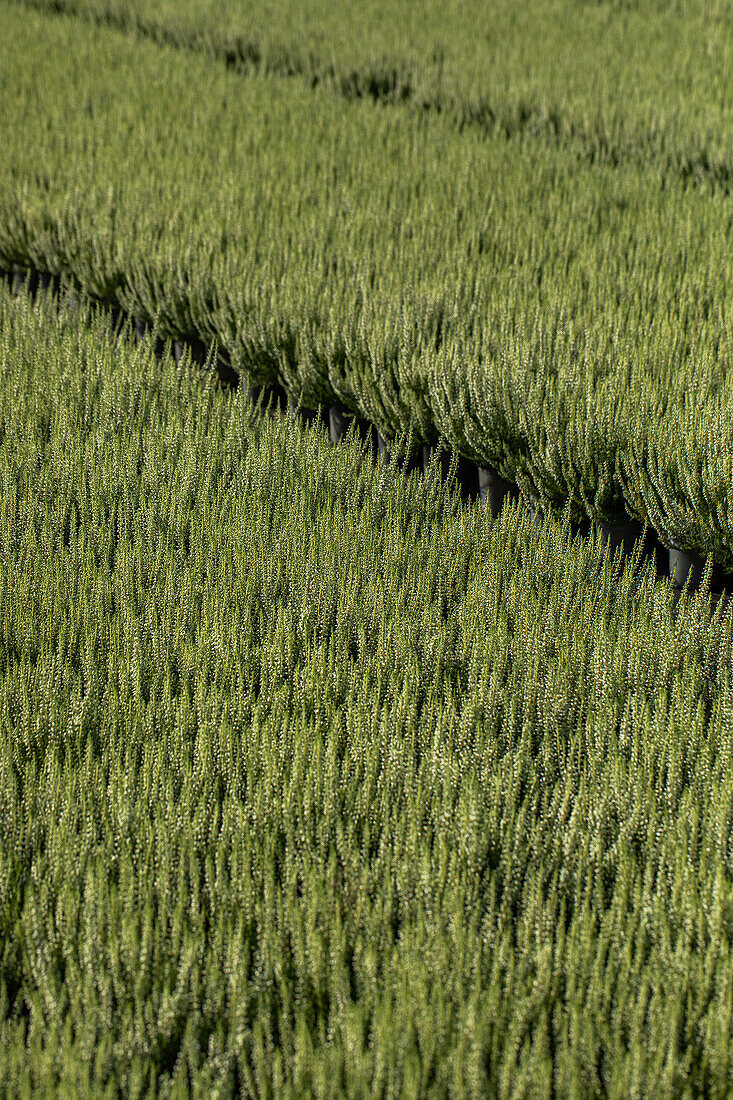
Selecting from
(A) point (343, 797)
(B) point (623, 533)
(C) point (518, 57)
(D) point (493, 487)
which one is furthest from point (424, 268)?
(C) point (518, 57)

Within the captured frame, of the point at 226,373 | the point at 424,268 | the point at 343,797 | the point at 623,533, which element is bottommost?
the point at 343,797

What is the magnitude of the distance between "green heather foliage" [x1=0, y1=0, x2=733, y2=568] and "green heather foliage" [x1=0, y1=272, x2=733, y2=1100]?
0.53 m

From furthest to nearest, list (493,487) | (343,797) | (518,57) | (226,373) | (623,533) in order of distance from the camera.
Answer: (518,57) → (226,373) → (493,487) → (623,533) → (343,797)

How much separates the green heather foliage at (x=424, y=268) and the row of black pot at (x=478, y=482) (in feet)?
0.27

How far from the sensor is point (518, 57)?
26.4 ft

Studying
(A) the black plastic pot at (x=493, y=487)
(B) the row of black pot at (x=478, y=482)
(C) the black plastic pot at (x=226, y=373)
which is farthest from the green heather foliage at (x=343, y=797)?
(C) the black plastic pot at (x=226, y=373)

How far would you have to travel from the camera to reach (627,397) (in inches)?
132

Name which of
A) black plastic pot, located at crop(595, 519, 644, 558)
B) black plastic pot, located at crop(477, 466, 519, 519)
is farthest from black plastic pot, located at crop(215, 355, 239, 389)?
black plastic pot, located at crop(595, 519, 644, 558)

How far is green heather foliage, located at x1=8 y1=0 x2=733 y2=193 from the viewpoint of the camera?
666 cm

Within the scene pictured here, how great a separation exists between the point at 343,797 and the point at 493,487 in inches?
73.1

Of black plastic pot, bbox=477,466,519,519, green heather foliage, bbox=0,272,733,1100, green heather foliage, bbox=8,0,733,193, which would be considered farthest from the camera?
green heather foliage, bbox=8,0,733,193

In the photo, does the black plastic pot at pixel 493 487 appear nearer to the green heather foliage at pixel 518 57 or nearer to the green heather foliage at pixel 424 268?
the green heather foliage at pixel 424 268

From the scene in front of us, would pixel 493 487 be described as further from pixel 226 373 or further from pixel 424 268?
pixel 226 373

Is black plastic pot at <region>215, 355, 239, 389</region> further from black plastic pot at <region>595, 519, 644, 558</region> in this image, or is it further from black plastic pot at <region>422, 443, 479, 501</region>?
black plastic pot at <region>595, 519, 644, 558</region>
